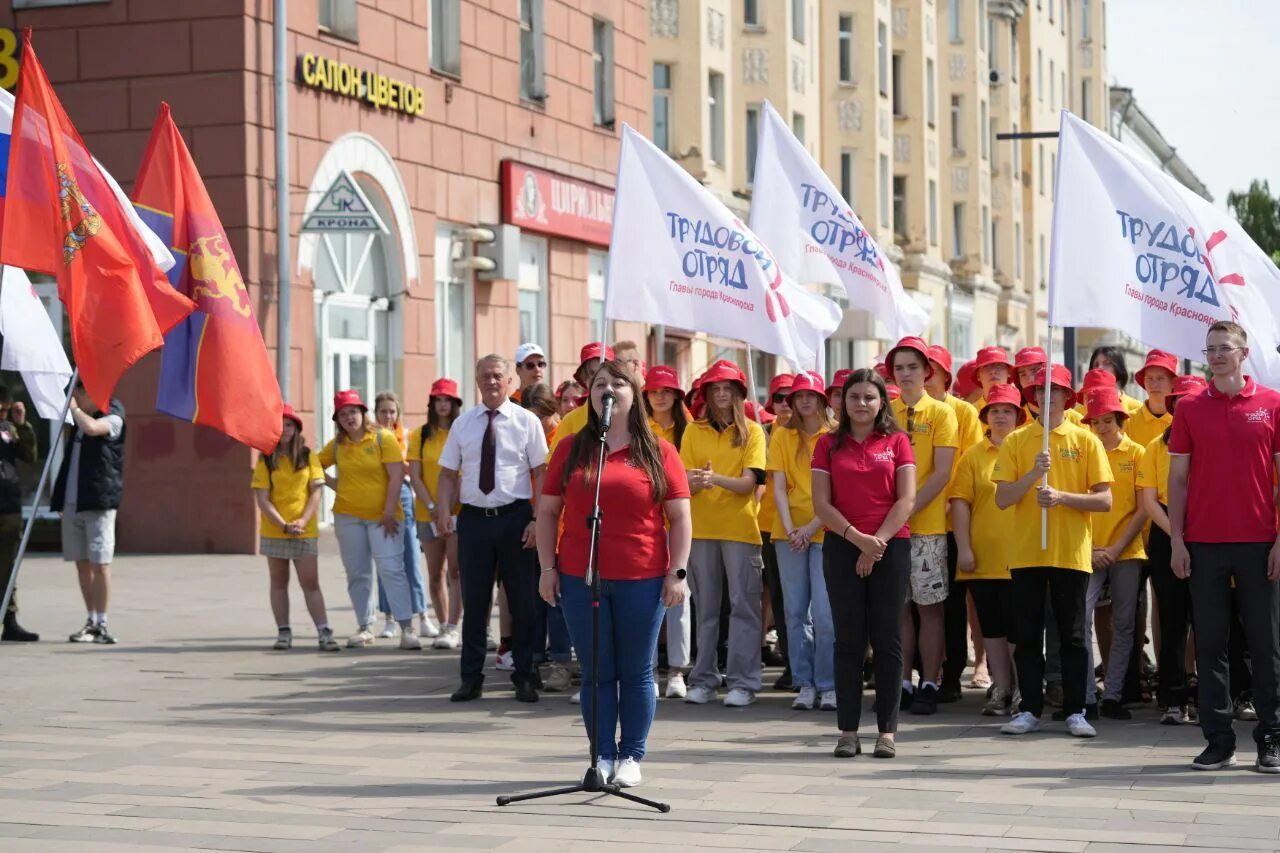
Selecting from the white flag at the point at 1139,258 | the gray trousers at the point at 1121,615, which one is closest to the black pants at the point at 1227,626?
the gray trousers at the point at 1121,615

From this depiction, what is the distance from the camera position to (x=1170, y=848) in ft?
24.1

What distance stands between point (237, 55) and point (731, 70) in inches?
830

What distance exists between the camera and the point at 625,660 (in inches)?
344

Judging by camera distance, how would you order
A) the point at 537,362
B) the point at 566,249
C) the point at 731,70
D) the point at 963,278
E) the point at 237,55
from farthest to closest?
the point at 963,278 → the point at 731,70 → the point at 566,249 → the point at 237,55 → the point at 537,362

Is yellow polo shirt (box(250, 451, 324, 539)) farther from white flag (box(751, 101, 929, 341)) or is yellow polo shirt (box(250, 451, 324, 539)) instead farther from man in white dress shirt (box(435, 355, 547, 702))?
white flag (box(751, 101, 929, 341))

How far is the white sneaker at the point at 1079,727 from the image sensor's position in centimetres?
1014

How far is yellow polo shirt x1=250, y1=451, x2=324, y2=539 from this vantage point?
46.9 feet

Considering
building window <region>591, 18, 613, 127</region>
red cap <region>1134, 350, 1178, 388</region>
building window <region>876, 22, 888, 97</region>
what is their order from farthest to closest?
building window <region>876, 22, 888, 97</region> → building window <region>591, 18, 613, 127</region> → red cap <region>1134, 350, 1178, 388</region>

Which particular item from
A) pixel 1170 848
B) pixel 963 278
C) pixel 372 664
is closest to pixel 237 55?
pixel 372 664

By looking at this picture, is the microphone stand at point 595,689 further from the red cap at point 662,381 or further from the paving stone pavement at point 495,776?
the red cap at point 662,381

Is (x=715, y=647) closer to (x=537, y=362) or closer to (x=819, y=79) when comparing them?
(x=537, y=362)

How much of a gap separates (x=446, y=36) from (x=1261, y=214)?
69.1 meters

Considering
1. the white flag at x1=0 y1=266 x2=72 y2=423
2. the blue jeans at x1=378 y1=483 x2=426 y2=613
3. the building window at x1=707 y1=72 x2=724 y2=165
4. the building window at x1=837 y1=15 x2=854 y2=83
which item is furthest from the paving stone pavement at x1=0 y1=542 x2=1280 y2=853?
the building window at x1=837 y1=15 x2=854 y2=83

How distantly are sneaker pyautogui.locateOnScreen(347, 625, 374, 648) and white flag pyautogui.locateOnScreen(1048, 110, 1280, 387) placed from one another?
588 cm
